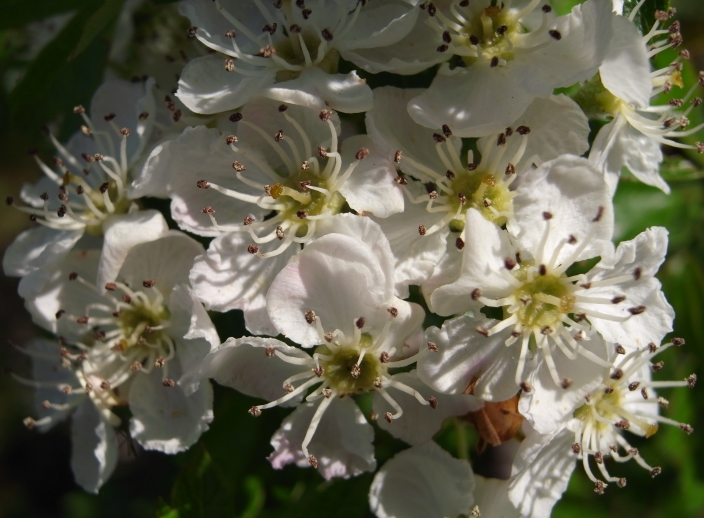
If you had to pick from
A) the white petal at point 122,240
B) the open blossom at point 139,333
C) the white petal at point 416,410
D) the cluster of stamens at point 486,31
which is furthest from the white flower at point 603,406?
the white petal at point 122,240

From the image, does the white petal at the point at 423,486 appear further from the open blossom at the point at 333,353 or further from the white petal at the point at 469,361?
the white petal at the point at 469,361

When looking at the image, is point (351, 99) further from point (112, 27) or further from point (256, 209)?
point (112, 27)

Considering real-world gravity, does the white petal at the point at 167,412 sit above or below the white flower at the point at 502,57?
below

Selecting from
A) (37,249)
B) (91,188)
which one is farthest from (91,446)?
(91,188)

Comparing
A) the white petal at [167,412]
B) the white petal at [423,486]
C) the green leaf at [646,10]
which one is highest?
the green leaf at [646,10]

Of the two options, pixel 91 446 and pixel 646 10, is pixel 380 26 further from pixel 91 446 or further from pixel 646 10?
pixel 91 446

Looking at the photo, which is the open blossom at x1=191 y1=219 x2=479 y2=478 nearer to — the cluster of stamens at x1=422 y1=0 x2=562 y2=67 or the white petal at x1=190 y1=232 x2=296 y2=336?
the white petal at x1=190 y1=232 x2=296 y2=336

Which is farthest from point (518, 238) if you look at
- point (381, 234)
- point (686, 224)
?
point (686, 224)
